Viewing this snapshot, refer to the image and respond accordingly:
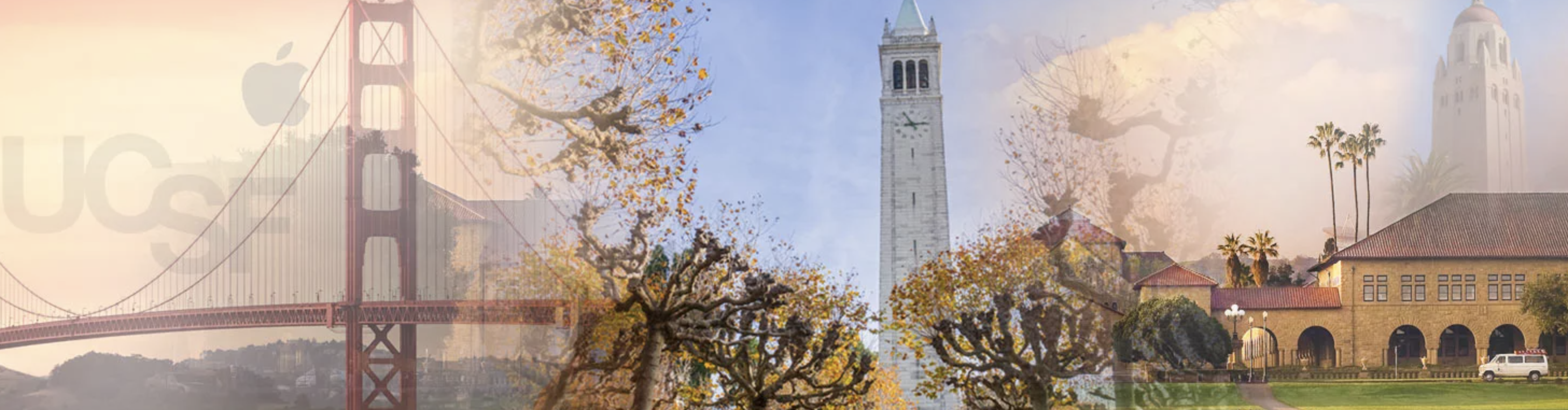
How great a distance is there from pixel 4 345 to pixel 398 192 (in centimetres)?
434

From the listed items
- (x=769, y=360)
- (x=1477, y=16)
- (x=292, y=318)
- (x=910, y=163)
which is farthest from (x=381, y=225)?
(x=910, y=163)

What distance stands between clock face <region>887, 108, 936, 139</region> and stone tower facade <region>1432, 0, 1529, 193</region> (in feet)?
104

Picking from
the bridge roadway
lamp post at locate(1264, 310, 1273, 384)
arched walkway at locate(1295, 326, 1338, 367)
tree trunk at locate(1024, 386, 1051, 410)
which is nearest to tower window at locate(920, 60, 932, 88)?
lamp post at locate(1264, 310, 1273, 384)

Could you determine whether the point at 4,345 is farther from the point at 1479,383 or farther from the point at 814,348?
the point at 1479,383

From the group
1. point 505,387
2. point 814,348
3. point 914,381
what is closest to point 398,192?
point 505,387

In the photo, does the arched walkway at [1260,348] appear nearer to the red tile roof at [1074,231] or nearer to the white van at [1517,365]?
the white van at [1517,365]

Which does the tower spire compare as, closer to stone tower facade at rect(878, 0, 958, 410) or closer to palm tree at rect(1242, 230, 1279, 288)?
stone tower facade at rect(878, 0, 958, 410)

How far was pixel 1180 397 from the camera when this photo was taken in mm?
36062

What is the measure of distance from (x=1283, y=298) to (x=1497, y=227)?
6.66m

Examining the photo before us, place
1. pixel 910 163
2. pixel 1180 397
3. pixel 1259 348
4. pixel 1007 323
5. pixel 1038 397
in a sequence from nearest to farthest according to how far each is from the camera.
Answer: pixel 1038 397, pixel 1007 323, pixel 1180 397, pixel 1259 348, pixel 910 163

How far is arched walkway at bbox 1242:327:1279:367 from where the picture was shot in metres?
40.7

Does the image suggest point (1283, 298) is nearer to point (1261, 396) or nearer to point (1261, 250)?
point (1261, 250)

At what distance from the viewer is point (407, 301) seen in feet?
45.9

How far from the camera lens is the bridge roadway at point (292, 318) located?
412 inches
